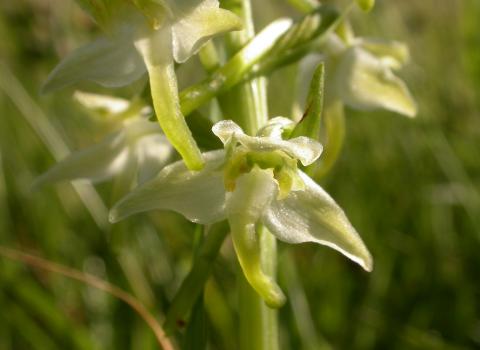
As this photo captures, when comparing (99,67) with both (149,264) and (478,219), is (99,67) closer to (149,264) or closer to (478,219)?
(149,264)

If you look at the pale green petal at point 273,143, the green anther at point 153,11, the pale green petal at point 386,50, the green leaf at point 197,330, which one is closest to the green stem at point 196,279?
the green leaf at point 197,330

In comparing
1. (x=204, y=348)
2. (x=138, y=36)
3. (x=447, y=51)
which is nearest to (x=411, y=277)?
(x=204, y=348)

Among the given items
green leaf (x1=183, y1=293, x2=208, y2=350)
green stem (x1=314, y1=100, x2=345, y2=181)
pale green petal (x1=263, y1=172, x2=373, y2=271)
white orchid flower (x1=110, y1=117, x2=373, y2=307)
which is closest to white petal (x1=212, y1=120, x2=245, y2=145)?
white orchid flower (x1=110, y1=117, x2=373, y2=307)

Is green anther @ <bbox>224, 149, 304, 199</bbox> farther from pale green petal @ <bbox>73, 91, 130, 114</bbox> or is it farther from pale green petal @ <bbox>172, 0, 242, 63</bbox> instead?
pale green petal @ <bbox>73, 91, 130, 114</bbox>

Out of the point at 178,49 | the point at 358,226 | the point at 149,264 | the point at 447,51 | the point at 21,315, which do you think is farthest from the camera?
the point at 447,51

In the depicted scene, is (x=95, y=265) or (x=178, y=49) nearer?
(x=178, y=49)

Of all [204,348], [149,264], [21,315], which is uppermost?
[204,348]

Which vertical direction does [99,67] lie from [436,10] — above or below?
above
